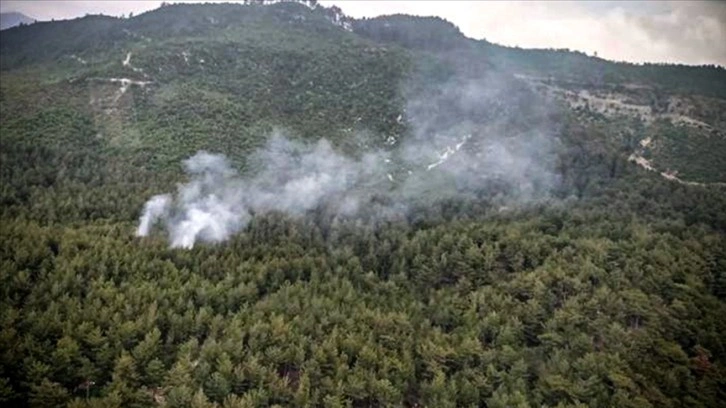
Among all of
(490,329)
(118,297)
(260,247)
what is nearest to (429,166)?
(260,247)

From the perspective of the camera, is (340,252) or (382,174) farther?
(382,174)

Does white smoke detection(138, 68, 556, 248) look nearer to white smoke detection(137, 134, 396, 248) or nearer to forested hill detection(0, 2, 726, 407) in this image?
white smoke detection(137, 134, 396, 248)

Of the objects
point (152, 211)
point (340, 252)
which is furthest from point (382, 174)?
point (152, 211)

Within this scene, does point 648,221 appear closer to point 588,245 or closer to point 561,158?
point 588,245

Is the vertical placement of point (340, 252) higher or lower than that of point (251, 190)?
lower

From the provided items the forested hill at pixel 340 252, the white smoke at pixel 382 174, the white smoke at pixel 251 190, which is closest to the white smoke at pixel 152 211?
the white smoke at pixel 251 190

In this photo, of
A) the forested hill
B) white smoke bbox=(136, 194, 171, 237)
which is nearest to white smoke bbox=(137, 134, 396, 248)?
white smoke bbox=(136, 194, 171, 237)

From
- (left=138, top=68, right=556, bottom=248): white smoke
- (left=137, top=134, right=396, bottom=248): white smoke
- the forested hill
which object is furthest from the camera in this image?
(left=138, top=68, right=556, bottom=248): white smoke

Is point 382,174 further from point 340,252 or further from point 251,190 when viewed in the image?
point 340,252
